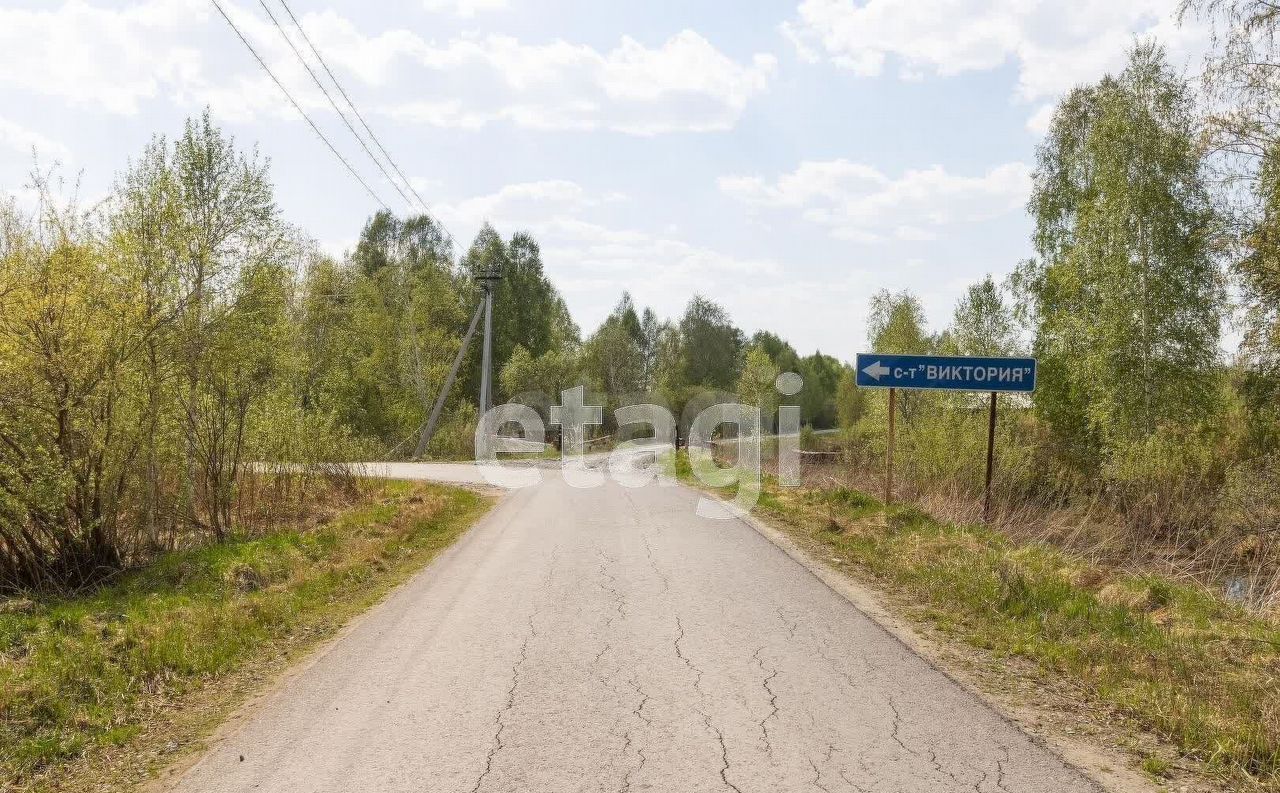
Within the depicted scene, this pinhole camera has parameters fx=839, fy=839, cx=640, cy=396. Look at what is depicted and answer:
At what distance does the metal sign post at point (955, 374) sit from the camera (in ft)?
43.6

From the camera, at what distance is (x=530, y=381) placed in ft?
178

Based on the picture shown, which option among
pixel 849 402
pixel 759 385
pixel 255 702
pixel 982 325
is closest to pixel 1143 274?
pixel 982 325

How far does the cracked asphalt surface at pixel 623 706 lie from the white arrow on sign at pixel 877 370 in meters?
5.26

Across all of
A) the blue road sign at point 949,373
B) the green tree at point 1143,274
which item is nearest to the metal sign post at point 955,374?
the blue road sign at point 949,373

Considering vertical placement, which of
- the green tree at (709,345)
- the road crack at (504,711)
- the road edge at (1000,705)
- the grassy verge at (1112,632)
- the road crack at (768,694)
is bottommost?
the road crack at (504,711)

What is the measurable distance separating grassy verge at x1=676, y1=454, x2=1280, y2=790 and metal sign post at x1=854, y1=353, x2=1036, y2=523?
87.4 inches

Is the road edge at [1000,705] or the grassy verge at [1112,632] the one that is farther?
the grassy verge at [1112,632]

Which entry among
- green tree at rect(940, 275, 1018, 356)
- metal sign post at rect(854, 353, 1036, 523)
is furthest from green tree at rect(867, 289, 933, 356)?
metal sign post at rect(854, 353, 1036, 523)

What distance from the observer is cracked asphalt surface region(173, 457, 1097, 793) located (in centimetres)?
460

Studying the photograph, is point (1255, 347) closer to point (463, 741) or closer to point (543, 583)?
point (543, 583)

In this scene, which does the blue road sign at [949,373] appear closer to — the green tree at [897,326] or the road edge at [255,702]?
the road edge at [255,702]

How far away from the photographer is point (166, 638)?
7609mm

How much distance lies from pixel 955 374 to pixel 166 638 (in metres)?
11.4

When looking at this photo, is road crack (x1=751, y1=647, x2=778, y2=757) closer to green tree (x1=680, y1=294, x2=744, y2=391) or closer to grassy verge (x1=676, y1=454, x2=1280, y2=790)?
grassy verge (x1=676, y1=454, x2=1280, y2=790)
